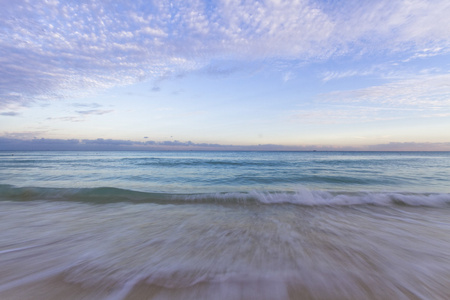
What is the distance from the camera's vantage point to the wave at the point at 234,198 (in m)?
7.62

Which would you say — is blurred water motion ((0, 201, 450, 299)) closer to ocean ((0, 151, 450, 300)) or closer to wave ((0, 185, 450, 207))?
ocean ((0, 151, 450, 300))

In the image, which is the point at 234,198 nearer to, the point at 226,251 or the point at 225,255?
the point at 226,251

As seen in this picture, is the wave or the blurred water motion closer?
the blurred water motion

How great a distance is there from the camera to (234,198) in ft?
26.9

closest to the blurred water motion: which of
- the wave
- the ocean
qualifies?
the ocean

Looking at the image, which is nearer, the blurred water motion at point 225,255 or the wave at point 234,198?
the blurred water motion at point 225,255

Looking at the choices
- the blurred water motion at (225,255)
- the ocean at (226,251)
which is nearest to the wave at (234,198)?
the ocean at (226,251)

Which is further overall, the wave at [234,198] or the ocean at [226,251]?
the wave at [234,198]

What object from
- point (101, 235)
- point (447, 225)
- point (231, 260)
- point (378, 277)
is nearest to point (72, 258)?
point (101, 235)

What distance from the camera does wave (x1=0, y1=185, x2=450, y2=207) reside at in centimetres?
762

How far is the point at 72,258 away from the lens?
141 inches

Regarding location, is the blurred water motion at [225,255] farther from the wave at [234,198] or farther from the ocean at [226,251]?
the wave at [234,198]

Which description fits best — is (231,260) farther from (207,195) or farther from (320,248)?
(207,195)

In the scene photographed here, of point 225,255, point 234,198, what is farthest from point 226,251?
point 234,198
